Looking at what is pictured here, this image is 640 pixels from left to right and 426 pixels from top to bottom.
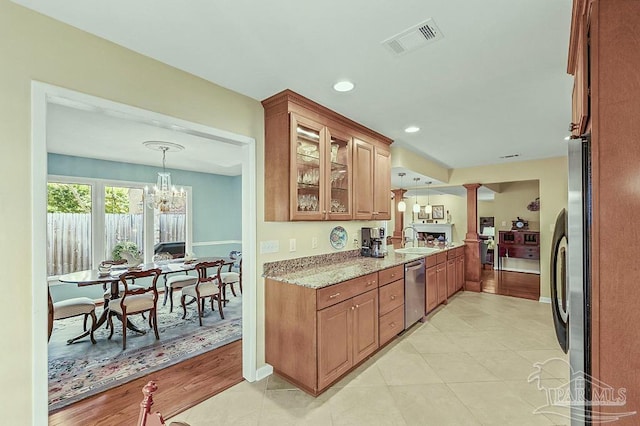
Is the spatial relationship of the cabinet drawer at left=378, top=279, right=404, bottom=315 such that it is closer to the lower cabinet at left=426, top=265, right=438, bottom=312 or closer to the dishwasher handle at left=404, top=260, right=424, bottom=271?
the dishwasher handle at left=404, top=260, right=424, bottom=271

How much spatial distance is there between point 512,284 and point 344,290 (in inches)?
224

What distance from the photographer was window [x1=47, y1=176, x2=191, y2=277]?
4.69m

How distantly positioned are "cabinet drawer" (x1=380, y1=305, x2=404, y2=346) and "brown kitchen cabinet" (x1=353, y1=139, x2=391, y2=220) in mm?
1110

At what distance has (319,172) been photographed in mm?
2828

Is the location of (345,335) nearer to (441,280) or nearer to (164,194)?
(441,280)

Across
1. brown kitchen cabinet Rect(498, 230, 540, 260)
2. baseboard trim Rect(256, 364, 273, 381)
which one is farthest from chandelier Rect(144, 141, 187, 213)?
brown kitchen cabinet Rect(498, 230, 540, 260)

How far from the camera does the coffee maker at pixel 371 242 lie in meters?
3.69

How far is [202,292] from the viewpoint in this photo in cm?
396

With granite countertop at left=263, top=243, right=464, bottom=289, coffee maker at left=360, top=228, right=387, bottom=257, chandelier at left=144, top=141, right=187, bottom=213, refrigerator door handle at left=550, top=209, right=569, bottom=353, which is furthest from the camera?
chandelier at left=144, top=141, right=187, bottom=213

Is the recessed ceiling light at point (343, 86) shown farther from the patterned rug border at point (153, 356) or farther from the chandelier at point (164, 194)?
the patterned rug border at point (153, 356)

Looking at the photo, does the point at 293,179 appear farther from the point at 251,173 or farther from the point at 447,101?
the point at 447,101

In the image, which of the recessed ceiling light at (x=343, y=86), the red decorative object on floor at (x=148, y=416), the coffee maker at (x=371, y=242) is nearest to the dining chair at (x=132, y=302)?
the coffee maker at (x=371, y=242)

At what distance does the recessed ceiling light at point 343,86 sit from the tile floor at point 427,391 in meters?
2.50

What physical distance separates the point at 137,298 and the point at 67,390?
1091 mm
